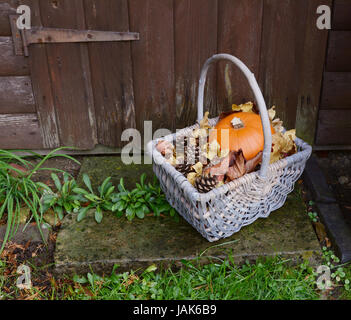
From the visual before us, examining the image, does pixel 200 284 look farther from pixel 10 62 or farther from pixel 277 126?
pixel 10 62

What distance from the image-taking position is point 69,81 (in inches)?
99.3

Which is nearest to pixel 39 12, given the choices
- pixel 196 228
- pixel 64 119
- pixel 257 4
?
pixel 64 119

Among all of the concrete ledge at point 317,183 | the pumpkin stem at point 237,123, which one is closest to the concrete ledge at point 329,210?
the concrete ledge at point 317,183

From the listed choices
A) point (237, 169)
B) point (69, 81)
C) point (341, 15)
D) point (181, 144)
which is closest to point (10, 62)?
point (69, 81)

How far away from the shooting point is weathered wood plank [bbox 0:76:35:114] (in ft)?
8.28

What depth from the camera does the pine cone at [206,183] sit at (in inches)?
72.1

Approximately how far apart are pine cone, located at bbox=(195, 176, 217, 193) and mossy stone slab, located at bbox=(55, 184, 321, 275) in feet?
1.00

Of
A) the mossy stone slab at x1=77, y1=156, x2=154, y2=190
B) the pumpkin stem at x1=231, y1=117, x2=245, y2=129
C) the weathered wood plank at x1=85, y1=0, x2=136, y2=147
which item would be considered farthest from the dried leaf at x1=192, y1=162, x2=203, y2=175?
the weathered wood plank at x1=85, y1=0, x2=136, y2=147

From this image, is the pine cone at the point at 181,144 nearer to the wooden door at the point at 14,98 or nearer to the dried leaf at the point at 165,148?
the dried leaf at the point at 165,148

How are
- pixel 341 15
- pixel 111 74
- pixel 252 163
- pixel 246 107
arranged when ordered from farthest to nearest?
pixel 111 74 → pixel 341 15 → pixel 246 107 → pixel 252 163

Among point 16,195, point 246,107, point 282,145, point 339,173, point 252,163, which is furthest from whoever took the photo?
point 339,173

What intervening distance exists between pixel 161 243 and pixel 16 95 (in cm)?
128

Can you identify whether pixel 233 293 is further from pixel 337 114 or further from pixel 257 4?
pixel 257 4

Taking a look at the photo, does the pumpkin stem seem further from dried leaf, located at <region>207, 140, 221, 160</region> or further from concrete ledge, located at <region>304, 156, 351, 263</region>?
concrete ledge, located at <region>304, 156, 351, 263</region>
